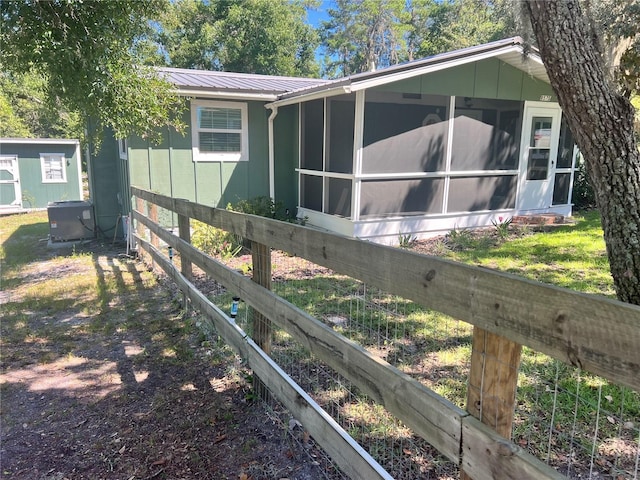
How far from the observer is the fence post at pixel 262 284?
2.96 meters

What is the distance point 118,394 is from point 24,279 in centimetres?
487

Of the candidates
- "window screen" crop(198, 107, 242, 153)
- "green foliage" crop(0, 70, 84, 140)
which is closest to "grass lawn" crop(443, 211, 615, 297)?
"window screen" crop(198, 107, 242, 153)

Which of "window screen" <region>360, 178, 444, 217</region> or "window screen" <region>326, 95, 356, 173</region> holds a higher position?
"window screen" <region>326, 95, 356, 173</region>

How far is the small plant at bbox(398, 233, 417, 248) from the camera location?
877 centimetres

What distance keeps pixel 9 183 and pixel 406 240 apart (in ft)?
50.8

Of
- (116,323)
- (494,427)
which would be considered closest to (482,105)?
(116,323)

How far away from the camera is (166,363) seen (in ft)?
13.2

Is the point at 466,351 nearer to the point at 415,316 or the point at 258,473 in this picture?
the point at 415,316

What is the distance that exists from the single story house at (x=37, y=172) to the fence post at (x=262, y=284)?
684 inches

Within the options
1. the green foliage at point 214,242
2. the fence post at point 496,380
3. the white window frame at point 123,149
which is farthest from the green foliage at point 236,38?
the fence post at point 496,380

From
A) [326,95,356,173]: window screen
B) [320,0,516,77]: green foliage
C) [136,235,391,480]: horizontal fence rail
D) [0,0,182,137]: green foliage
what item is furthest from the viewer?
[320,0,516,77]: green foliage

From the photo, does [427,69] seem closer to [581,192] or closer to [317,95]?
[317,95]

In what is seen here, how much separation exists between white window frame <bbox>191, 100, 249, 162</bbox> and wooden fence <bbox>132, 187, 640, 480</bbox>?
25.1 feet

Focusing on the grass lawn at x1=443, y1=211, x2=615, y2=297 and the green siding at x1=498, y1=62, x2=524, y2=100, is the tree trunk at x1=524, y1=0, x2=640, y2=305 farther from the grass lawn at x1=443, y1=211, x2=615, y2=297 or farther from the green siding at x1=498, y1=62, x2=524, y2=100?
the green siding at x1=498, y1=62, x2=524, y2=100
